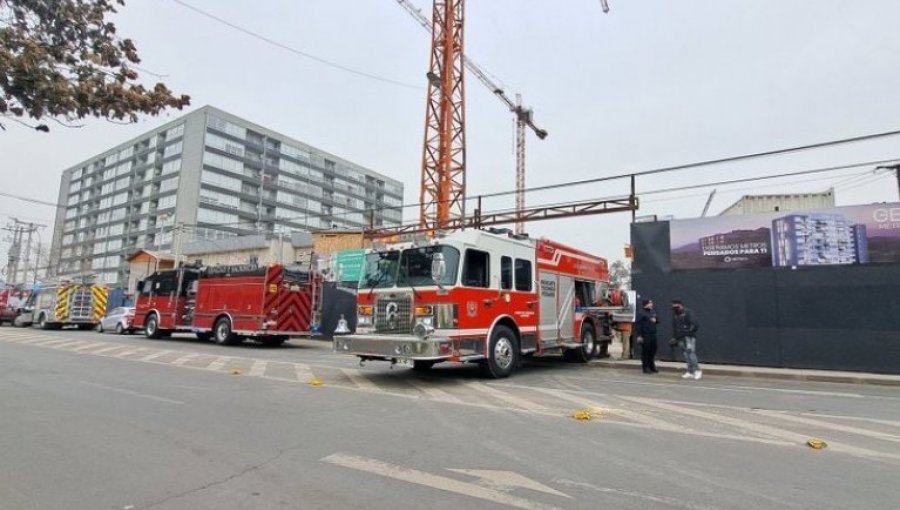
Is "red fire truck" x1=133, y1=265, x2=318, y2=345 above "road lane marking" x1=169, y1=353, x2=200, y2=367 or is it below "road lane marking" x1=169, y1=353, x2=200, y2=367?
above

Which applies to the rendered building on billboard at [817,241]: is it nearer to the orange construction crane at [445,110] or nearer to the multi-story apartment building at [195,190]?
the orange construction crane at [445,110]

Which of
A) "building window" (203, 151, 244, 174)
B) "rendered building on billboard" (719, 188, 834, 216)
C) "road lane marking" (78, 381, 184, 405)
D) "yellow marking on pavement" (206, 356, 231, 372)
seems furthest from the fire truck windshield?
"building window" (203, 151, 244, 174)

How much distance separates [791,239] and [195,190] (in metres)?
87.5

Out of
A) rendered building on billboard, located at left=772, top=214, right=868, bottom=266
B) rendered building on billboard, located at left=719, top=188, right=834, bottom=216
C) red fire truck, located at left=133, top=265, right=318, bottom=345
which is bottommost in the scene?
red fire truck, located at left=133, top=265, right=318, bottom=345

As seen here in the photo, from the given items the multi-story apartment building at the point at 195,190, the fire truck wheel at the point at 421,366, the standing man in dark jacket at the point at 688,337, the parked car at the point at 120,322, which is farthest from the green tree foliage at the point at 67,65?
the multi-story apartment building at the point at 195,190

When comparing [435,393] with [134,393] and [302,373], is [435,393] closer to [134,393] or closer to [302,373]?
[302,373]

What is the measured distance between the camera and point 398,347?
10.4 metres

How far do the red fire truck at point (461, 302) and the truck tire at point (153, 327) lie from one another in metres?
17.2

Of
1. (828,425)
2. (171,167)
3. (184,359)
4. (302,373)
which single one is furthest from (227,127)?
(828,425)

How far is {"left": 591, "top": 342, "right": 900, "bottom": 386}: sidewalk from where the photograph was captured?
12602mm

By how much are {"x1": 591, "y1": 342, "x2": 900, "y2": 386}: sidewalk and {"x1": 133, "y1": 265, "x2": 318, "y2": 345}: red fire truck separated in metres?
12.0

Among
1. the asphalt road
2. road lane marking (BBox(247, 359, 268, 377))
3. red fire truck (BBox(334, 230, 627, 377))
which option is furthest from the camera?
road lane marking (BBox(247, 359, 268, 377))

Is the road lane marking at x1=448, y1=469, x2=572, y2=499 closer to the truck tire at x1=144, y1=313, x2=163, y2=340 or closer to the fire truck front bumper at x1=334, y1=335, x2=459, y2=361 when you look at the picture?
the fire truck front bumper at x1=334, y1=335, x2=459, y2=361

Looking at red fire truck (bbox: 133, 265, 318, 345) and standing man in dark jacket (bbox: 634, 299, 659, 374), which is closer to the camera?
standing man in dark jacket (bbox: 634, 299, 659, 374)
